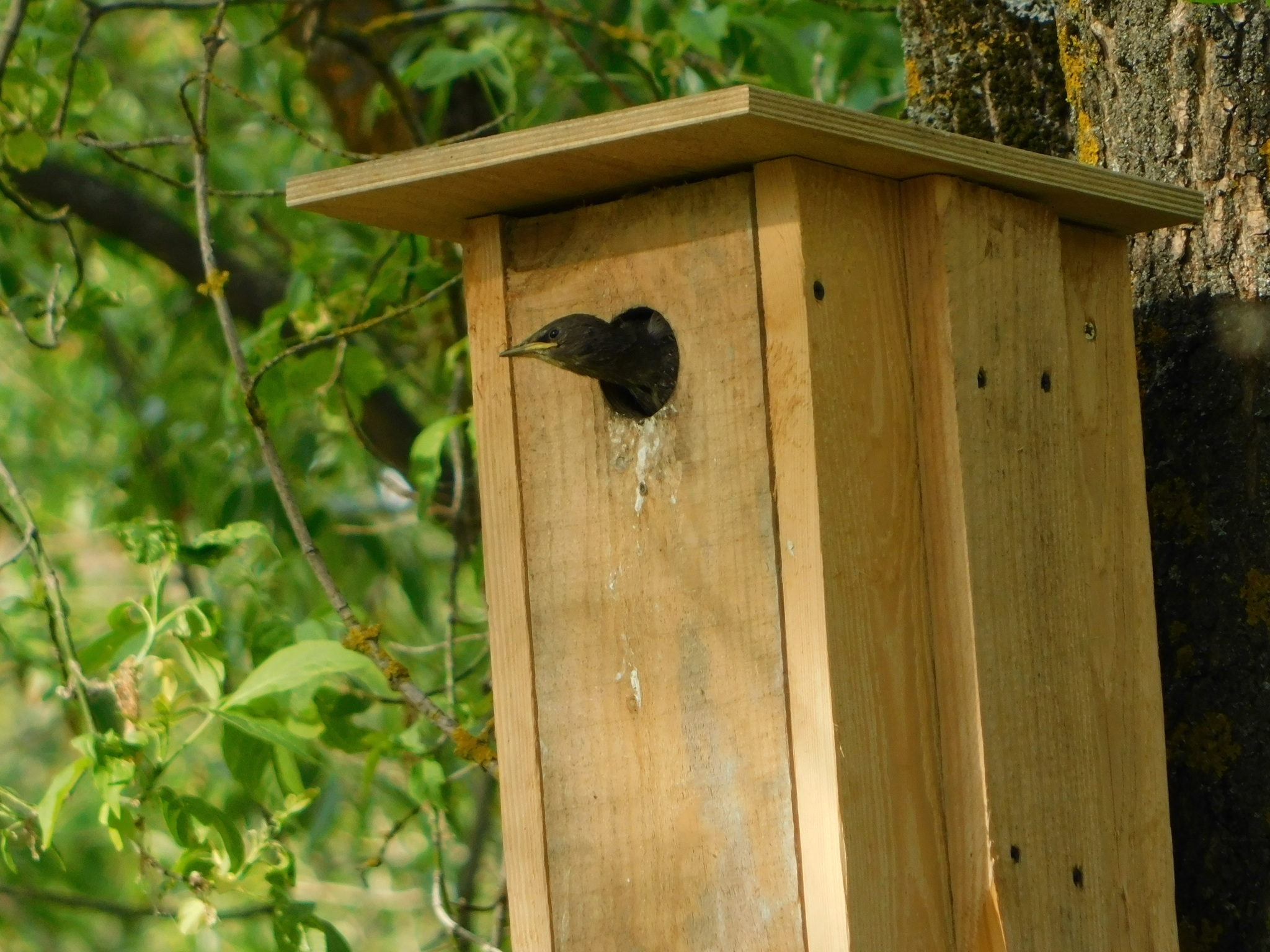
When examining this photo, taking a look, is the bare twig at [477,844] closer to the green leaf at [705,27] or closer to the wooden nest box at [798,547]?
the green leaf at [705,27]

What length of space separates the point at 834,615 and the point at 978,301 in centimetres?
43

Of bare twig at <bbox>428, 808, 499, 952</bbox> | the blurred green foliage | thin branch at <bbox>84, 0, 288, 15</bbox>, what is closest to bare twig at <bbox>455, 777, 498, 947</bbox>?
the blurred green foliage

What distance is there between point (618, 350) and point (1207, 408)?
0.88 m

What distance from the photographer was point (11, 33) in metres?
2.66

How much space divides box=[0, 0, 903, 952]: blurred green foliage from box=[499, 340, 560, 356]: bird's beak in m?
0.50

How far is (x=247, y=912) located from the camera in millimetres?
2988

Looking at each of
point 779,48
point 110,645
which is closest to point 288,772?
→ point 110,645

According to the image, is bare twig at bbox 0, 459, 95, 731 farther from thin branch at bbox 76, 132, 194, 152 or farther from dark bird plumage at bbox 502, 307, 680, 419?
dark bird plumage at bbox 502, 307, 680, 419

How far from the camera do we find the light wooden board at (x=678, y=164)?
5.28 feet

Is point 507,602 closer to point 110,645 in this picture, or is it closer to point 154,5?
point 110,645

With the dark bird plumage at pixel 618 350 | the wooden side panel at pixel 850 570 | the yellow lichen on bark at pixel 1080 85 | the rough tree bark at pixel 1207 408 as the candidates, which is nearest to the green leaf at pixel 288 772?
the dark bird plumage at pixel 618 350

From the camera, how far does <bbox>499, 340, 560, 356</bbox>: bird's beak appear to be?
176cm

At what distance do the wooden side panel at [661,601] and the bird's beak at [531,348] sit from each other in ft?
0.32

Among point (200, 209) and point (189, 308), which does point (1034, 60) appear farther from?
point (189, 308)
